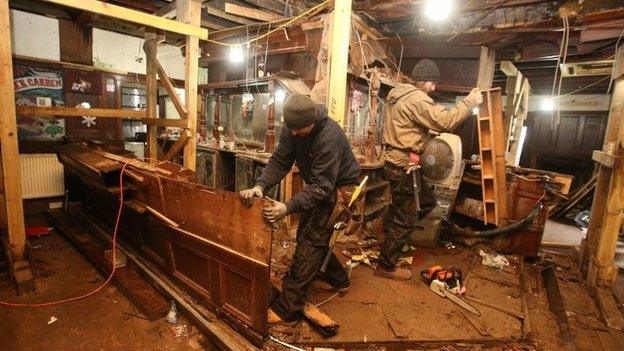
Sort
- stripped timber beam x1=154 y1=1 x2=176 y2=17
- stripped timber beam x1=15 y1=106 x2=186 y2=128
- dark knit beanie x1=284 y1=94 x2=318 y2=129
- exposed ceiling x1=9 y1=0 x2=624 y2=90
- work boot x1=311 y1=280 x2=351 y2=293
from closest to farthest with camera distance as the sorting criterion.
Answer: dark knit beanie x1=284 y1=94 x2=318 y2=129, work boot x1=311 y1=280 x2=351 y2=293, stripped timber beam x1=15 y1=106 x2=186 y2=128, exposed ceiling x1=9 y1=0 x2=624 y2=90, stripped timber beam x1=154 y1=1 x2=176 y2=17

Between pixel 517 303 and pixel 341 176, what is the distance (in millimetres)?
2545

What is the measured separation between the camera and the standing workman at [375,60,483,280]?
3986 mm

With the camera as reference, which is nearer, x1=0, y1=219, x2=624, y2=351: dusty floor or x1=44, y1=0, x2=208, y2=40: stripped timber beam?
x1=0, y1=219, x2=624, y2=351: dusty floor

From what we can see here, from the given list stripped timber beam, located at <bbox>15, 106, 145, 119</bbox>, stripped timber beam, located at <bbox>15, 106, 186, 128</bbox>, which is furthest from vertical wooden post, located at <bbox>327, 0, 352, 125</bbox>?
stripped timber beam, located at <bbox>15, 106, 145, 119</bbox>

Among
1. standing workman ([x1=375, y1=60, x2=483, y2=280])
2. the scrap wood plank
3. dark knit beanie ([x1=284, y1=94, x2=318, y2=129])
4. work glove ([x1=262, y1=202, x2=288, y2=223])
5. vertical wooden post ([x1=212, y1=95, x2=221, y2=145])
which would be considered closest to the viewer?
work glove ([x1=262, y1=202, x2=288, y2=223])

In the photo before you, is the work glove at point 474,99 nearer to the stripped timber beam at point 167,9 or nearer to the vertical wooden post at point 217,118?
the stripped timber beam at point 167,9

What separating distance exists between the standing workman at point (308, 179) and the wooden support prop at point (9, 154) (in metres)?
2.89

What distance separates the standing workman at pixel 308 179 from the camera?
2639 mm

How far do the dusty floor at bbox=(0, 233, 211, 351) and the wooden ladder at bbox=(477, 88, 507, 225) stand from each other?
4374 millimetres

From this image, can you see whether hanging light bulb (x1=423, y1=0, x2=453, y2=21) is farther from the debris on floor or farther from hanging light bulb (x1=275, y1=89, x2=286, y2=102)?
the debris on floor

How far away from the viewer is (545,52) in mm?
6125

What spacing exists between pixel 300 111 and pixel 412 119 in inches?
81.5

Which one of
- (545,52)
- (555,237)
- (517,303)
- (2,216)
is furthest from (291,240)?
(545,52)

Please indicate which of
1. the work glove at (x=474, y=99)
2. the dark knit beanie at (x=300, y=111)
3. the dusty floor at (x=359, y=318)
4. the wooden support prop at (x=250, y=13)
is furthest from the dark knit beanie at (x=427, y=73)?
the wooden support prop at (x=250, y=13)
